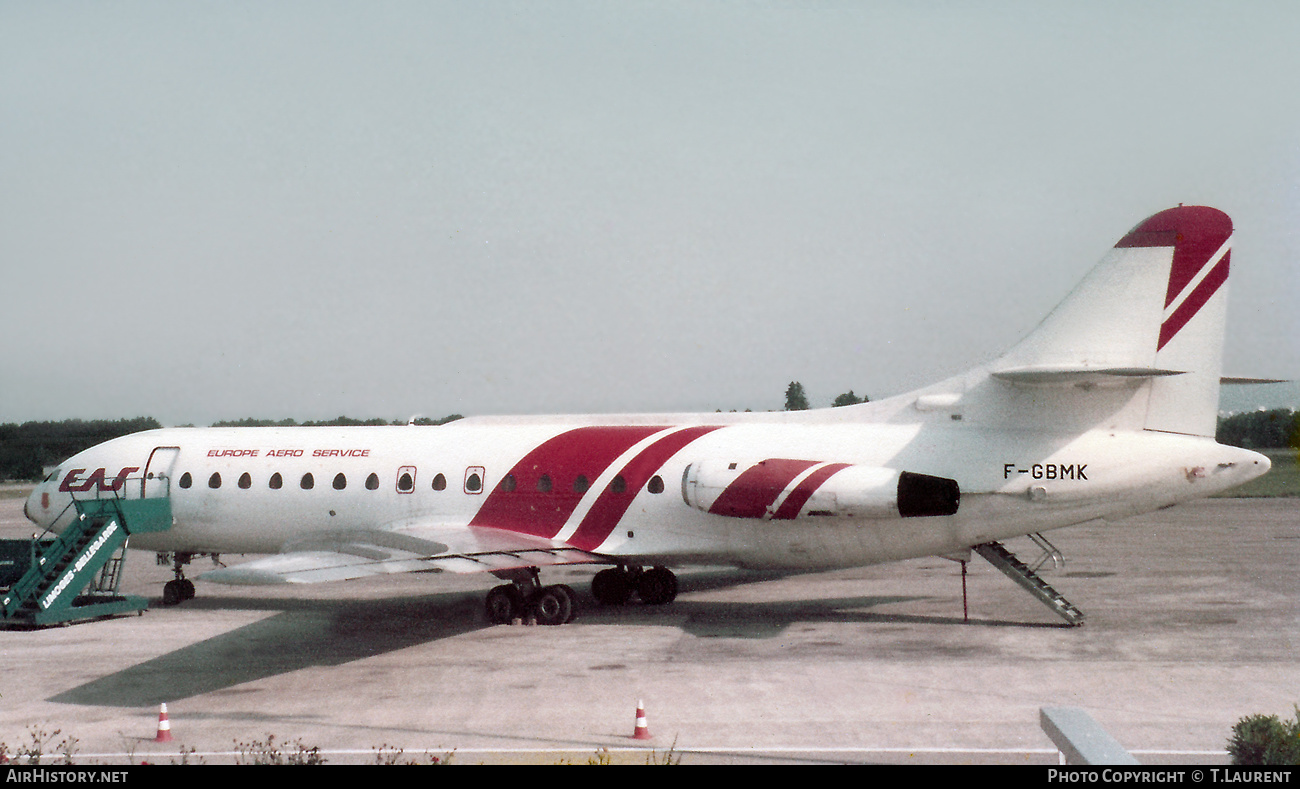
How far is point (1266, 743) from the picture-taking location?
24.1 ft

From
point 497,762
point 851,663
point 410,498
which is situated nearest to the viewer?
point 497,762

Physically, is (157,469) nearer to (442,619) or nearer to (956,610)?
(442,619)

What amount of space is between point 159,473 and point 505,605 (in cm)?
845

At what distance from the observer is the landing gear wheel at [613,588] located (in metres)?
19.6

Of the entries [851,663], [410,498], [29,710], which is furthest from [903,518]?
[29,710]

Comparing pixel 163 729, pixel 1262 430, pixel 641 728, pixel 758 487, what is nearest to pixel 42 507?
pixel 163 729

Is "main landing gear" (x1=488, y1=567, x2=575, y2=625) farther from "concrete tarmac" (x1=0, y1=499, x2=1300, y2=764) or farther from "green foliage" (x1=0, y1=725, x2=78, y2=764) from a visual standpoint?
"green foliage" (x1=0, y1=725, x2=78, y2=764)

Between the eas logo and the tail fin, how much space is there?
671 inches

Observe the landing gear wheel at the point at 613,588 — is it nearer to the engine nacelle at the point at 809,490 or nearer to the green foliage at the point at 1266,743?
the engine nacelle at the point at 809,490

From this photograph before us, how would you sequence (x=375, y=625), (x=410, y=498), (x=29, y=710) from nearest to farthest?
(x=29, y=710) < (x=375, y=625) < (x=410, y=498)

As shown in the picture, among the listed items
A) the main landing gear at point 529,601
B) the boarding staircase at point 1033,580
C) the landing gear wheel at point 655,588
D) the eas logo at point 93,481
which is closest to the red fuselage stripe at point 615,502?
the main landing gear at point 529,601

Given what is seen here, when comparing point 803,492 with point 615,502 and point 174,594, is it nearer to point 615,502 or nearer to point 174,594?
point 615,502

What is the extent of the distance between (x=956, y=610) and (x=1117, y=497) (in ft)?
13.0

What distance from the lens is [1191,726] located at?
1089 centimetres
